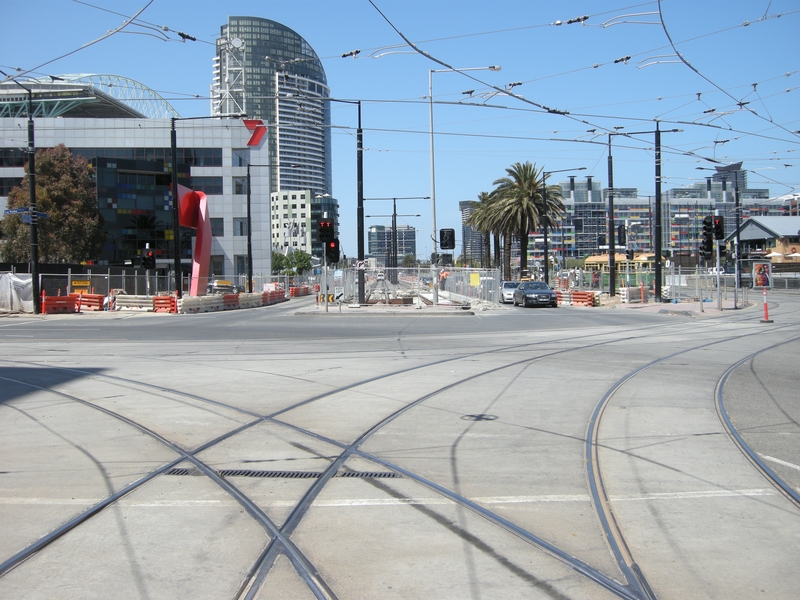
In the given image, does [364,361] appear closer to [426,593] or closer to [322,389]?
[322,389]

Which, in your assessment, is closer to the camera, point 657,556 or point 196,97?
point 657,556

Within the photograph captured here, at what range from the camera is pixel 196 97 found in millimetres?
29312

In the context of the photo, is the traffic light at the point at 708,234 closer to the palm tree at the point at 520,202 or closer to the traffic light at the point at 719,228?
the traffic light at the point at 719,228

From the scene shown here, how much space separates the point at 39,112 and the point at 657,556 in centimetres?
9242

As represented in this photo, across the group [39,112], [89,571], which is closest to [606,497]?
[89,571]

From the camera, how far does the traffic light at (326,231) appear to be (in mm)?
33250

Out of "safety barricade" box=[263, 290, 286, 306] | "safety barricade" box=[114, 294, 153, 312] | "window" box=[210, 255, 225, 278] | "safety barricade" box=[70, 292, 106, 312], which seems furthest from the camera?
"window" box=[210, 255, 225, 278]

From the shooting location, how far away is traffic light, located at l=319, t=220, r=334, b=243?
3325 cm

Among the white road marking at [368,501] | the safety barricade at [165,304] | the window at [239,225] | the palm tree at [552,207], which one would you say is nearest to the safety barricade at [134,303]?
the safety barricade at [165,304]

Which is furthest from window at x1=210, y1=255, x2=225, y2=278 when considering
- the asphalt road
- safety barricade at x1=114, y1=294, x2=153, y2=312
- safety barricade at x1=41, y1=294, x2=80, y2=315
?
the asphalt road

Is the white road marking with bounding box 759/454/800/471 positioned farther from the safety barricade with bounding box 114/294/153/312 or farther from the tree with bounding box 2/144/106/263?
the tree with bounding box 2/144/106/263

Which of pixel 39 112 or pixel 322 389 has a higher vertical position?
pixel 39 112

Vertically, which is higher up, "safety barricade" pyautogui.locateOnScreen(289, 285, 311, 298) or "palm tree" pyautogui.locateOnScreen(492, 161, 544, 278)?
"palm tree" pyautogui.locateOnScreen(492, 161, 544, 278)

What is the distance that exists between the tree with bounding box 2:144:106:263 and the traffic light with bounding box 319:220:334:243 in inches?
1409
